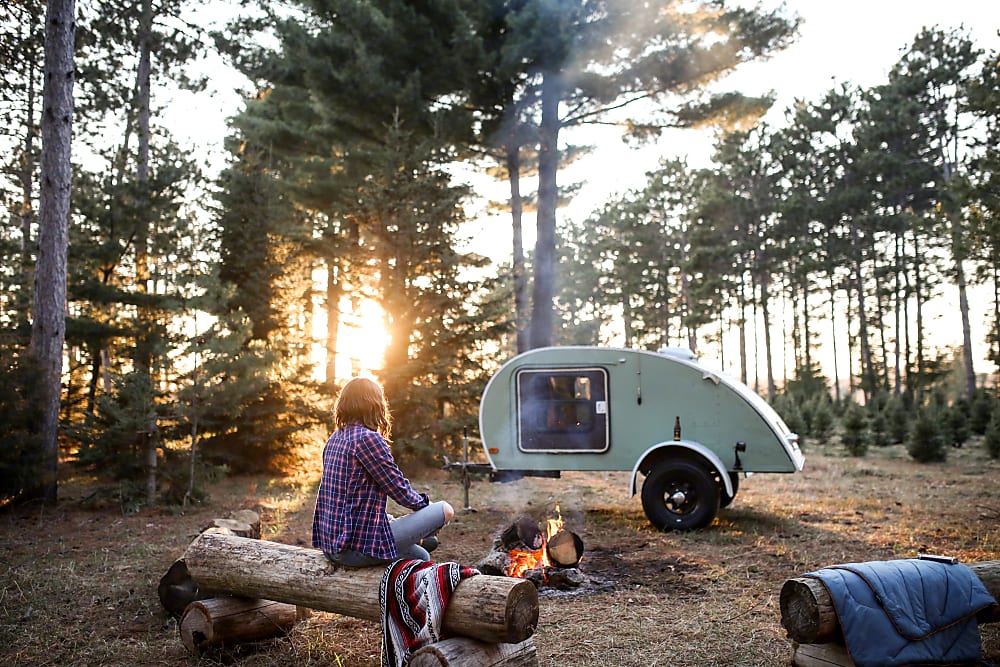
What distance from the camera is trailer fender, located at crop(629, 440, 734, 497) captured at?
823 centimetres

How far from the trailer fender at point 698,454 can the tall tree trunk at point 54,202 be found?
25.8 ft

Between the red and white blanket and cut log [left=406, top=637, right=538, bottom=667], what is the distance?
90 millimetres

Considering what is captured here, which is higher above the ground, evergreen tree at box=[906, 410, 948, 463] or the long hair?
the long hair

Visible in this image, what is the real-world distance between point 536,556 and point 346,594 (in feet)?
9.29

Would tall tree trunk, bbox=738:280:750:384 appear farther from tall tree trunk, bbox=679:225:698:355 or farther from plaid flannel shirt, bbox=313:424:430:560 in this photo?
plaid flannel shirt, bbox=313:424:430:560

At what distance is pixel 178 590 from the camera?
525 cm

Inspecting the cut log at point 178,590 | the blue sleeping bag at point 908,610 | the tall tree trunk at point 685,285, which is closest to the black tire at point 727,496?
the blue sleeping bag at point 908,610

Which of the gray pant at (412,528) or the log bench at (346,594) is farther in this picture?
the gray pant at (412,528)

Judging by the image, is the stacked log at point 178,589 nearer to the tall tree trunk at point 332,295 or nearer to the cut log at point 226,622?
the cut log at point 226,622

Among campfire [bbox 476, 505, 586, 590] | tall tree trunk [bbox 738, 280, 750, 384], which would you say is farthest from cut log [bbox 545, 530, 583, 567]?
tall tree trunk [bbox 738, 280, 750, 384]

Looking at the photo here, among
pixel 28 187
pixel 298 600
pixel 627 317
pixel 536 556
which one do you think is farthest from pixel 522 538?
pixel 627 317

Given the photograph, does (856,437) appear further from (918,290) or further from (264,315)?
(918,290)

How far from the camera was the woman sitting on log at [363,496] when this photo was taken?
4105 millimetres

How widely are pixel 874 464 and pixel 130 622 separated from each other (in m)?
14.6
